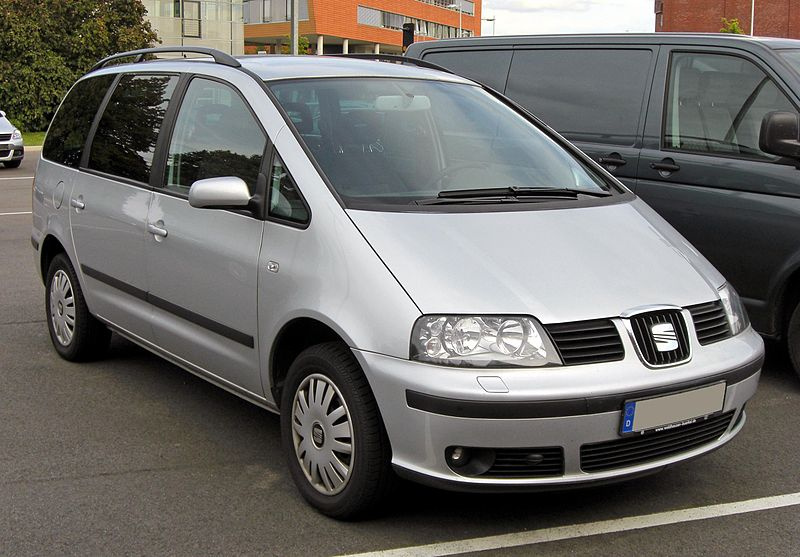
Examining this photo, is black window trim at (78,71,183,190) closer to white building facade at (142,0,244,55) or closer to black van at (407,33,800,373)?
black van at (407,33,800,373)

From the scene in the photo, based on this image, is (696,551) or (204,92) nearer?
(696,551)

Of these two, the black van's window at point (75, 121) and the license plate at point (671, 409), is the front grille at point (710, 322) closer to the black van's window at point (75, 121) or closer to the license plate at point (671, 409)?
the license plate at point (671, 409)

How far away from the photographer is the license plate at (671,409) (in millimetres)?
3584

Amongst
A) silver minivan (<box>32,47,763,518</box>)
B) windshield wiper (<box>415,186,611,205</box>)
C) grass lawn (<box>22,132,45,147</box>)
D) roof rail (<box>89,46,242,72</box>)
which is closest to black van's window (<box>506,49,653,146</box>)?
silver minivan (<box>32,47,763,518</box>)

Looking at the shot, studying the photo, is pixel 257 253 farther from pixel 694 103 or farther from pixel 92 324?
pixel 694 103

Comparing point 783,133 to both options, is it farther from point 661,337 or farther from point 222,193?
point 222,193

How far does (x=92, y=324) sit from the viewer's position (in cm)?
596

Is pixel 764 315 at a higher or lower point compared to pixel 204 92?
lower

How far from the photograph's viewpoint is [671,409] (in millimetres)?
3678

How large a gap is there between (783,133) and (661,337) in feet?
7.46

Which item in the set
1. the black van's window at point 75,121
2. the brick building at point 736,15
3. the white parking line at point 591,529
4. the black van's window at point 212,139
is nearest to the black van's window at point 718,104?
the white parking line at point 591,529

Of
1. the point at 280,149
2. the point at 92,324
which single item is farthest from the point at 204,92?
the point at 92,324

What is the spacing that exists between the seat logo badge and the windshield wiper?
2.87ft

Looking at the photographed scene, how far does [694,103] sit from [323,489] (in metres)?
3.47
